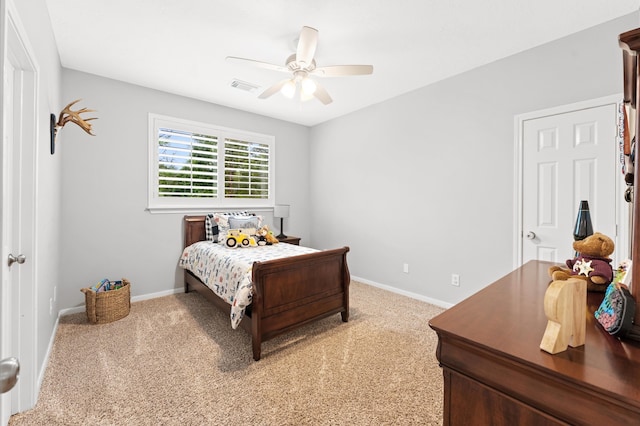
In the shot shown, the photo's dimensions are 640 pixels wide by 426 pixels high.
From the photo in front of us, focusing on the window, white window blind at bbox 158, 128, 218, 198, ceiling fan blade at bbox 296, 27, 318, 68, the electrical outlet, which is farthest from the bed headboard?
the electrical outlet

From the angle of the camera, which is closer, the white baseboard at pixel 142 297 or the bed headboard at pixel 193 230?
the white baseboard at pixel 142 297

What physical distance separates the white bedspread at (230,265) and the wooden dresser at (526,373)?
69.5 inches

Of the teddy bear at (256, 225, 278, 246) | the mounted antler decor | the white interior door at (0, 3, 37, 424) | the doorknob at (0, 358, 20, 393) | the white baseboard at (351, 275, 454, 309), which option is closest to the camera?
the doorknob at (0, 358, 20, 393)

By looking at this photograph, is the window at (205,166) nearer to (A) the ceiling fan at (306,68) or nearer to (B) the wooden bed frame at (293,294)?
(B) the wooden bed frame at (293,294)

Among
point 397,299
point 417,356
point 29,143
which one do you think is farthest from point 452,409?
point 397,299

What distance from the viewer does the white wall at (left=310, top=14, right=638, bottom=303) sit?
2.46 metres

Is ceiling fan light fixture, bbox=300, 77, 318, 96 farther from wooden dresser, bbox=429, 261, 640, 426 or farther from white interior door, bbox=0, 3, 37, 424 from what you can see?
wooden dresser, bbox=429, 261, 640, 426

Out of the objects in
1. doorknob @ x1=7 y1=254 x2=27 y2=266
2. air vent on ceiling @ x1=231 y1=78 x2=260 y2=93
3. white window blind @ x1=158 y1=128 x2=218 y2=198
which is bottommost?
doorknob @ x1=7 y1=254 x2=27 y2=266

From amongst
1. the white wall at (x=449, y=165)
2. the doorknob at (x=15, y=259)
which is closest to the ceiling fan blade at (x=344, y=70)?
the white wall at (x=449, y=165)

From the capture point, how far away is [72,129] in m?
3.10

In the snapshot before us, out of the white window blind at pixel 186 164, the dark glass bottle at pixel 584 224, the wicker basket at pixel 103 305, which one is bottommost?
the wicker basket at pixel 103 305

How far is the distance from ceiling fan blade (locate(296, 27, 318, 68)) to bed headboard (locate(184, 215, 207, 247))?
250cm

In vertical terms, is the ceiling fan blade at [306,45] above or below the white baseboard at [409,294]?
above

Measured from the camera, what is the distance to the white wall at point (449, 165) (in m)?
2.46
